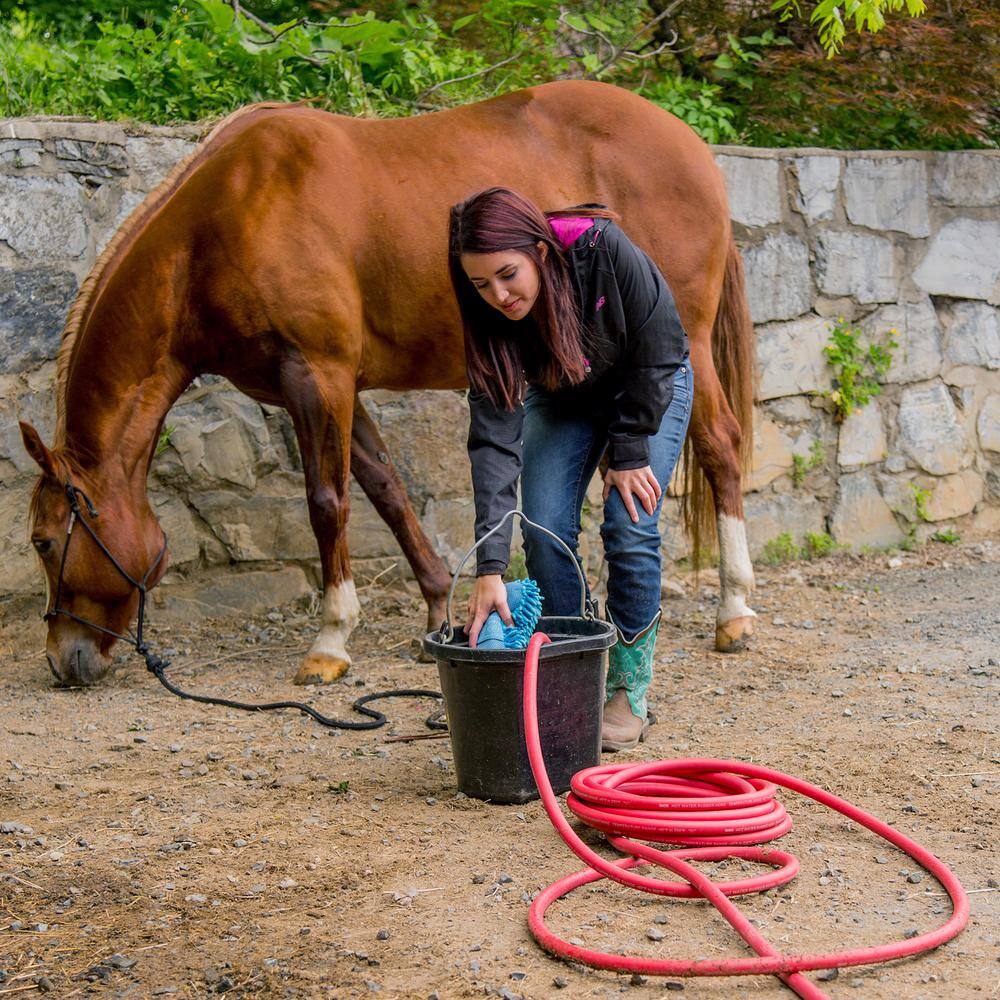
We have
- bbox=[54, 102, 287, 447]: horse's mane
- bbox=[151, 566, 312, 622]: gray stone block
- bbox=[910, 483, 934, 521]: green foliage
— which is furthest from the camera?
bbox=[910, 483, 934, 521]: green foliage

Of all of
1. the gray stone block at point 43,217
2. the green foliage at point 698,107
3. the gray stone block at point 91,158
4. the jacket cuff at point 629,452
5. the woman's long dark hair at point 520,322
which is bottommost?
the jacket cuff at point 629,452

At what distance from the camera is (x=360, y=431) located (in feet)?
13.8

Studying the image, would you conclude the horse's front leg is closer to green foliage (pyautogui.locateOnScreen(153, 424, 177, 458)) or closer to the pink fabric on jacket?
green foliage (pyautogui.locateOnScreen(153, 424, 177, 458))

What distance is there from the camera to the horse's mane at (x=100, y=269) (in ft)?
12.3

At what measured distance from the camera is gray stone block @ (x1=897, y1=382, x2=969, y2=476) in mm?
5512

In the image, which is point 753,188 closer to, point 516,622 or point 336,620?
point 336,620

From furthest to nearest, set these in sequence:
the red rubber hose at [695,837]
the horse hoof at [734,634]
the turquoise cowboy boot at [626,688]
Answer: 1. the horse hoof at [734,634]
2. the turquoise cowboy boot at [626,688]
3. the red rubber hose at [695,837]

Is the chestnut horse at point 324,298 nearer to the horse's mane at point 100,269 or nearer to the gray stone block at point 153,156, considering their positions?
the horse's mane at point 100,269

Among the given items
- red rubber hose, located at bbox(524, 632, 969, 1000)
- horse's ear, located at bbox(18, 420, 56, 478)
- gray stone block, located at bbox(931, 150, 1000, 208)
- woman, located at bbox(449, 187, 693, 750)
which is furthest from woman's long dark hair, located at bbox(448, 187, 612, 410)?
gray stone block, located at bbox(931, 150, 1000, 208)

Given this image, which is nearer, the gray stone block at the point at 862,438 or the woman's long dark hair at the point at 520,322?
the woman's long dark hair at the point at 520,322

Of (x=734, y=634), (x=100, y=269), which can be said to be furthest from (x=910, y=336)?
(x=100, y=269)

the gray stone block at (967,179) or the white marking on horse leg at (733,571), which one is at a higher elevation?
the gray stone block at (967,179)

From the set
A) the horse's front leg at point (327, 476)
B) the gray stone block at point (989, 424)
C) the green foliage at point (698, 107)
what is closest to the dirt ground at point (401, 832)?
the horse's front leg at point (327, 476)

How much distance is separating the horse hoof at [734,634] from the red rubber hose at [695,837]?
1532mm
